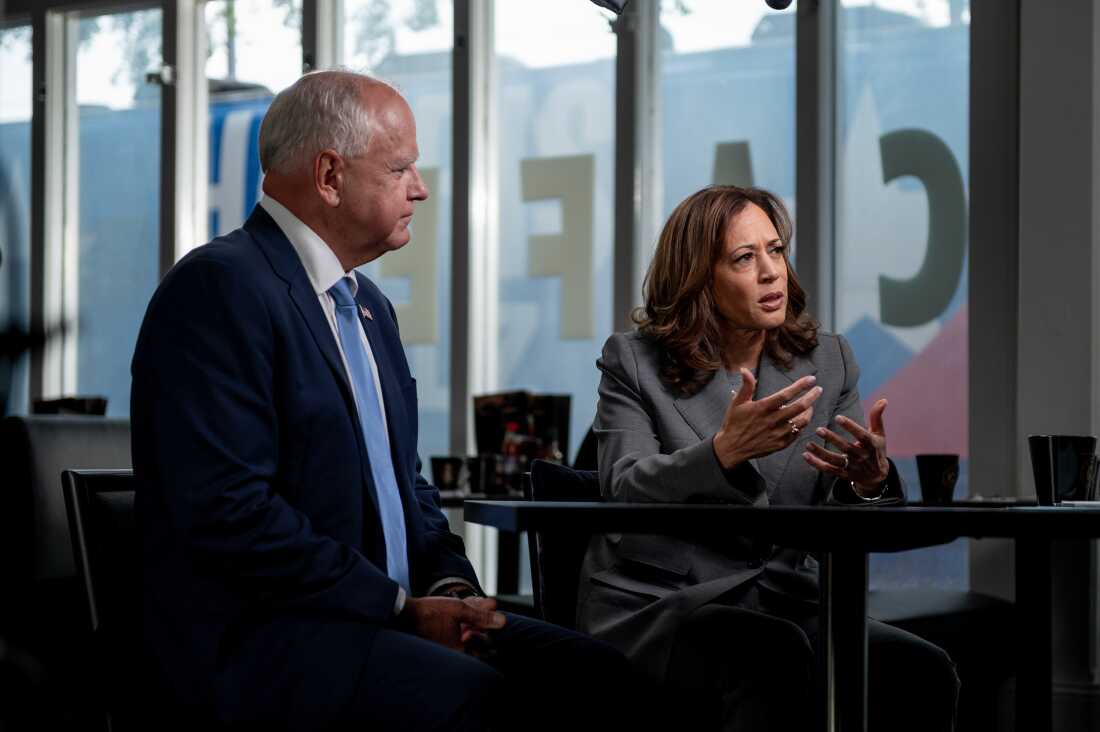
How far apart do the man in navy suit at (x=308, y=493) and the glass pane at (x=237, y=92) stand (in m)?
4.20

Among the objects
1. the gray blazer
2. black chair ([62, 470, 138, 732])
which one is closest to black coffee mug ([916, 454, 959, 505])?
the gray blazer

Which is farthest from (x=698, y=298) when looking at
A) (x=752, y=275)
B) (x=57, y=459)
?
(x=57, y=459)

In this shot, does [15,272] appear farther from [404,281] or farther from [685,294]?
[404,281]

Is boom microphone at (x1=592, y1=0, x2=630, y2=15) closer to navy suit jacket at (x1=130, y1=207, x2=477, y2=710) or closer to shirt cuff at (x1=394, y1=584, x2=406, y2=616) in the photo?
navy suit jacket at (x1=130, y1=207, x2=477, y2=710)

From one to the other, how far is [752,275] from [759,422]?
555mm

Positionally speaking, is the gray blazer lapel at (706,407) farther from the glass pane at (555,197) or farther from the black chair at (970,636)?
the glass pane at (555,197)

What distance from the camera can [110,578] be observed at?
1553 mm

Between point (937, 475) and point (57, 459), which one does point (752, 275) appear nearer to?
point (937, 475)

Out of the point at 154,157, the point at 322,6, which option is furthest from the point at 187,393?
the point at 154,157

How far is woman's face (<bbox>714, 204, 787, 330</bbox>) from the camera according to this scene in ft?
→ 7.06

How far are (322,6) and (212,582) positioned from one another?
454cm

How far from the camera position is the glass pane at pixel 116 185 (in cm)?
599

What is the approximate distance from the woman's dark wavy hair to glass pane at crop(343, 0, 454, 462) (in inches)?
121

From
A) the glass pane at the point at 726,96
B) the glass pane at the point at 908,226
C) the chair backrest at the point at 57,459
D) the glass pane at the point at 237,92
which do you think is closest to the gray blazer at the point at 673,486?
the chair backrest at the point at 57,459
